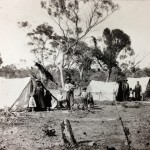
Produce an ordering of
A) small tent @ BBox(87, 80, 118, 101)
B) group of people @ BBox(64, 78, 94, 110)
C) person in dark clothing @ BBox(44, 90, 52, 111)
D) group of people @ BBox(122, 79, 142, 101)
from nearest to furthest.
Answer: group of people @ BBox(64, 78, 94, 110), person in dark clothing @ BBox(44, 90, 52, 111), group of people @ BBox(122, 79, 142, 101), small tent @ BBox(87, 80, 118, 101)

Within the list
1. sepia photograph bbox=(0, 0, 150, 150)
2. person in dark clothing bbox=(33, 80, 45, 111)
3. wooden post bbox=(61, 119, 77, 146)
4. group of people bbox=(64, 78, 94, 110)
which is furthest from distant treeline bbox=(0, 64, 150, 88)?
wooden post bbox=(61, 119, 77, 146)

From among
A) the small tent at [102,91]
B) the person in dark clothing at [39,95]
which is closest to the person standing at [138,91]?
the small tent at [102,91]

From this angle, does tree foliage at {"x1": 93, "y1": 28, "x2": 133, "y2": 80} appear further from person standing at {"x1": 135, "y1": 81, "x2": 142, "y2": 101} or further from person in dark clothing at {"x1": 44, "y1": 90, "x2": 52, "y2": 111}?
person standing at {"x1": 135, "y1": 81, "x2": 142, "y2": 101}

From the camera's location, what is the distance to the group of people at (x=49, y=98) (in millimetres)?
4391

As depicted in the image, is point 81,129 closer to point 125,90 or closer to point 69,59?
point 69,59

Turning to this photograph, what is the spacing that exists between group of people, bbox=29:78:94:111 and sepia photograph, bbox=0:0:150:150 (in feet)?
0.23

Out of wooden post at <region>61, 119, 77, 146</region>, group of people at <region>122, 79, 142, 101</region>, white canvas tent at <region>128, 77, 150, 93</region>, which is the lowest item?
wooden post at <region>61, 119, 77, 146</region>

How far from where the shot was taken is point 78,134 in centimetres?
356

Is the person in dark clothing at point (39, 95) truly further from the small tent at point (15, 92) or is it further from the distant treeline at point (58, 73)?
the distant treeline at point (58, 73)

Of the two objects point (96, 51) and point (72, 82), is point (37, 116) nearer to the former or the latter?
point (72, 82)

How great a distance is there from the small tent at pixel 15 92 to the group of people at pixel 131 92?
4.42ft

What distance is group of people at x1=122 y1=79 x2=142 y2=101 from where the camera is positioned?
511 cm

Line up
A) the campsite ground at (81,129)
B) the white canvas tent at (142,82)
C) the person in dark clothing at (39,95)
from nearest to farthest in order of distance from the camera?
the campsite ground at (81,129)
the person in dark clothing at (39,95)
the white canvas tent at (142,82)

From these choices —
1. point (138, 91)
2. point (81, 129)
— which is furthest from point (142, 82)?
point (81, 129)
